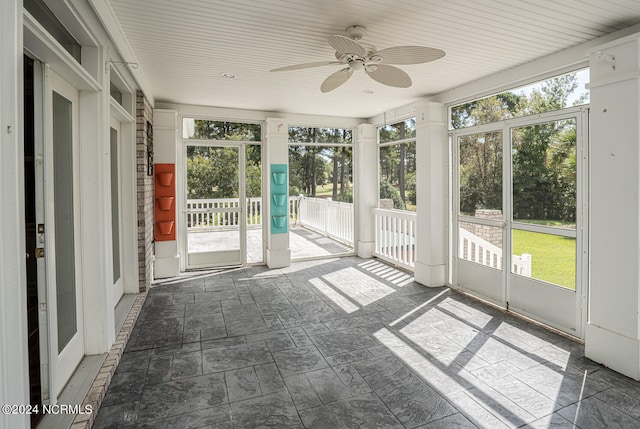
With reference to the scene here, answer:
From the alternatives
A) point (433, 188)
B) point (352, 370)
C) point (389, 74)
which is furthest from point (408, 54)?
point (433, 188)

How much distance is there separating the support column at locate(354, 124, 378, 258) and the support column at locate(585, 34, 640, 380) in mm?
3848

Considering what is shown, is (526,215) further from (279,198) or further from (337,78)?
(279,198)

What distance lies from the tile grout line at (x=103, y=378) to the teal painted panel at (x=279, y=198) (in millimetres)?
2689

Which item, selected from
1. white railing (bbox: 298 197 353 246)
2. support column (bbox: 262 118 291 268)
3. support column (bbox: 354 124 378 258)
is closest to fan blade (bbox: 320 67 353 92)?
support column (bbox: 262 118 291 268)

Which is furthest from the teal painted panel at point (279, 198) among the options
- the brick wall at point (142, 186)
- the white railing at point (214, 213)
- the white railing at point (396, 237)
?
the brick wall at point (142, 186)

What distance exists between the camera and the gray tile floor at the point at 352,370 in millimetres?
2090

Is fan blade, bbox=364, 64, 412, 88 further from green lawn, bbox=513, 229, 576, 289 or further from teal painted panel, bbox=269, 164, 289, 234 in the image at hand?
teal painted panel, bbox=269, 164, 289, 234

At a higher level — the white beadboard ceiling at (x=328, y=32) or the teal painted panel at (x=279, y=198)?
the white beadboard ceiling at (x=328, y=32)

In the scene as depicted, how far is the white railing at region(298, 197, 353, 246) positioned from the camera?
7043mm

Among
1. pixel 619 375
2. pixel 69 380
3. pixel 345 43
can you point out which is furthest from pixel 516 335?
pixel 69 380

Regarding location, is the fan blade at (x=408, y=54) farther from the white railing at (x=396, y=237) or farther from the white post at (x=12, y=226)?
the white railing at (x=396, y=237)

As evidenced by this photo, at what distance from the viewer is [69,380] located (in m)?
2.31

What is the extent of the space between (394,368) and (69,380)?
2.20m

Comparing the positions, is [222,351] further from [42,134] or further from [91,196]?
[42,134]
